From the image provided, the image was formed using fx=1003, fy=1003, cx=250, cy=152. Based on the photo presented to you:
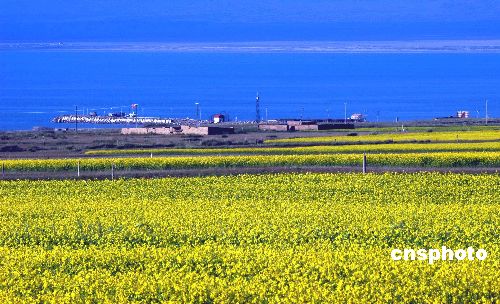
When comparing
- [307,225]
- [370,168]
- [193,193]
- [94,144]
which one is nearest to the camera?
[307,225]

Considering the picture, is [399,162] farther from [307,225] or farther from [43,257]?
[43,257]

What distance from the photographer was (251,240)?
2172 centimetres

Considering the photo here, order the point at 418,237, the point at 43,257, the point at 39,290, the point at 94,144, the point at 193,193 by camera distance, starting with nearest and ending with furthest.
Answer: the point at 39,290
the point at 43,257
the point at 418,237
the point at 193,193
the point at 94,144

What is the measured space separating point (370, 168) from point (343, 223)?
804 inches

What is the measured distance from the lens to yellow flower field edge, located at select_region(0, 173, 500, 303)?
52.7 feet

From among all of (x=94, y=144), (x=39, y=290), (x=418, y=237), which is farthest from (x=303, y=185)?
(x=94, y=144)

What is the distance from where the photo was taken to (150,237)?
2220cm

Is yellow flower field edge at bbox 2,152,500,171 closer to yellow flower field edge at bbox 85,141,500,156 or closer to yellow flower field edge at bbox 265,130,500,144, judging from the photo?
yellow flower field edge at bbox 85,141,500,156

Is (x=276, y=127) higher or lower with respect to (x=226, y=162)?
higher

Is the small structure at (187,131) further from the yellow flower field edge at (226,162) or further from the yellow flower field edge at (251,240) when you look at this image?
the yellow flower field edge at (251,240)

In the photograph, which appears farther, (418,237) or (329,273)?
(418,237)

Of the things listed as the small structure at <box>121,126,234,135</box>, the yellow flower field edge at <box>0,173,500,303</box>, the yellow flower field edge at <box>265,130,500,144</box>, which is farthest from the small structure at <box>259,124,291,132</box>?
the yellow flower field edge at <box>0,173,500,303</box>

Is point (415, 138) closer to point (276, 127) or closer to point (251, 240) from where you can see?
point (276, 127)

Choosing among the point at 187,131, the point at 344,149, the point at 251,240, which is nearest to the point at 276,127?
the point at 187,131
